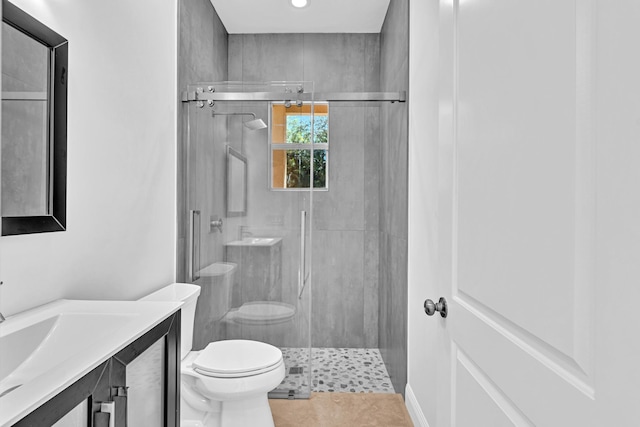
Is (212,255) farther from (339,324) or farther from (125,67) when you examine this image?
(339,324)

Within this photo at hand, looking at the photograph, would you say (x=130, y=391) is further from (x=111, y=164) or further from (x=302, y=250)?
(x=302, y=250)

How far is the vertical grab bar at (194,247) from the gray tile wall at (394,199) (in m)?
1.26

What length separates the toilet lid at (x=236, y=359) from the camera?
1834mm

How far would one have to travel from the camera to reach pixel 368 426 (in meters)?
2.14

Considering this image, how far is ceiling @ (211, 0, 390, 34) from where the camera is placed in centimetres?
288

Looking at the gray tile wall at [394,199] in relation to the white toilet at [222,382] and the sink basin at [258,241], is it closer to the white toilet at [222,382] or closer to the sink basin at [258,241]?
the sink basin at [258,241]

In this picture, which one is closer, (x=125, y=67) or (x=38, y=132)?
(x=38, y=132)

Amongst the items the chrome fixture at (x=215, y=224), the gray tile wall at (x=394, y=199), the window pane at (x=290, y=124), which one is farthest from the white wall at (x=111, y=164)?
the gray tile wall at (x=394, y=199)

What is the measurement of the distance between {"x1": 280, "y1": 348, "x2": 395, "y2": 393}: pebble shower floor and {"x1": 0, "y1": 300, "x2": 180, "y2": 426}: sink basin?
4.48ft

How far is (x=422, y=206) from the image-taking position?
6.79ft

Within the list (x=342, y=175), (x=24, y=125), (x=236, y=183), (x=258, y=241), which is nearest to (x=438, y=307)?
(x=24, y=125)

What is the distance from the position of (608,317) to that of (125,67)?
6.27 ft

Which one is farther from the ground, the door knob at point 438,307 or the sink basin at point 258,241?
the sink basin at point 258,241

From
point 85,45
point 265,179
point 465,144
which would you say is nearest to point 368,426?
point 265,179
